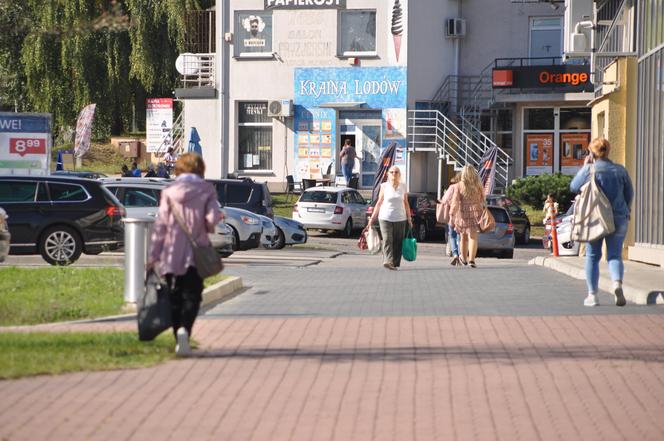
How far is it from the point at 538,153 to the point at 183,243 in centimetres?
3643

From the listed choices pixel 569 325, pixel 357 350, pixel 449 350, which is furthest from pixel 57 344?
pixel 569 325

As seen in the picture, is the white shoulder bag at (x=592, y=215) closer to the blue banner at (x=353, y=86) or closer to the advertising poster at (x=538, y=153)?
the blue banner at (x=353, y=86)

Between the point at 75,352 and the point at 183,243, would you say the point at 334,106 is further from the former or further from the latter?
the point at 75,352

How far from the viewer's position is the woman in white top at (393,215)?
65.1ft

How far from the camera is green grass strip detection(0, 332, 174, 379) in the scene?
927 centimetres

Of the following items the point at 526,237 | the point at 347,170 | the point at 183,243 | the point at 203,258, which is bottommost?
the point at 526,237

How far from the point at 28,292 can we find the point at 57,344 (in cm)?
485

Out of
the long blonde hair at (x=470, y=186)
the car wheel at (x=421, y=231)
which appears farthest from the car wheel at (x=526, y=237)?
the long blonde hair at (x=470, y=186)

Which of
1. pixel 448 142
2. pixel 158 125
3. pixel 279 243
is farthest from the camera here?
pixel 448 142

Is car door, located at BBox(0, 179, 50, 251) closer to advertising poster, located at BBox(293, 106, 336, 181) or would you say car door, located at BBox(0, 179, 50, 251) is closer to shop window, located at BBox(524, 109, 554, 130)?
advertising poster, located at BBox(293, 106, 336, 181)

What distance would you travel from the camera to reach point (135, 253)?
13.0m

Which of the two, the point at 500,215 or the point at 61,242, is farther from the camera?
the point at 500,215

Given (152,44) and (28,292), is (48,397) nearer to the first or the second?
(28,292)

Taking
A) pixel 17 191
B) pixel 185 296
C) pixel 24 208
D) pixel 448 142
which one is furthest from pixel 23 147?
pixel 185 296
